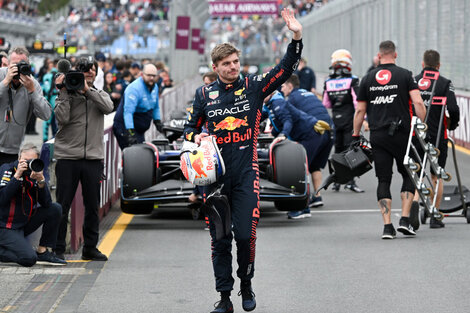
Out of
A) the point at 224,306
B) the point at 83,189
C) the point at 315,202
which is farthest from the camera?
the point at 315,202

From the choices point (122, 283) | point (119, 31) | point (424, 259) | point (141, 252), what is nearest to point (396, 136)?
point (424, 259)

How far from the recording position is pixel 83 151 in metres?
9.19

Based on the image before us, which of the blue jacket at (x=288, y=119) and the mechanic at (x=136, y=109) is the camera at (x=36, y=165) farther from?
the mechanic at (x=136, y=109)

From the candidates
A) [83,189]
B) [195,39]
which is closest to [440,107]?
[83,189]

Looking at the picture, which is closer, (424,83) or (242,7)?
(424,83)

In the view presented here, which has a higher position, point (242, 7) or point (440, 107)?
point (242, 7)

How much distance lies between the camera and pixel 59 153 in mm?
9195

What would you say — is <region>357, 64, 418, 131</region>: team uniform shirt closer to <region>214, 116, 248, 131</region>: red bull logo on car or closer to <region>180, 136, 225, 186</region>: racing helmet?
<region>214, 116, 248, 131</region>: red bull logo on car

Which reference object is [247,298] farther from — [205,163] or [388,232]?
[388,232]

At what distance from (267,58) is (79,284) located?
5625cm

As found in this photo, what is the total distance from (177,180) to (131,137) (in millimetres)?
1047

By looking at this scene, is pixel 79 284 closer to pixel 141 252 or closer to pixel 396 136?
pixel 141 252

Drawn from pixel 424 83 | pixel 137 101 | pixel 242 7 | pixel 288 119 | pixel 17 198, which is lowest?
pixel 17 198

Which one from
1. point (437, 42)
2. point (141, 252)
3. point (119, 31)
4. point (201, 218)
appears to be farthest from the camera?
point (119, 31)
